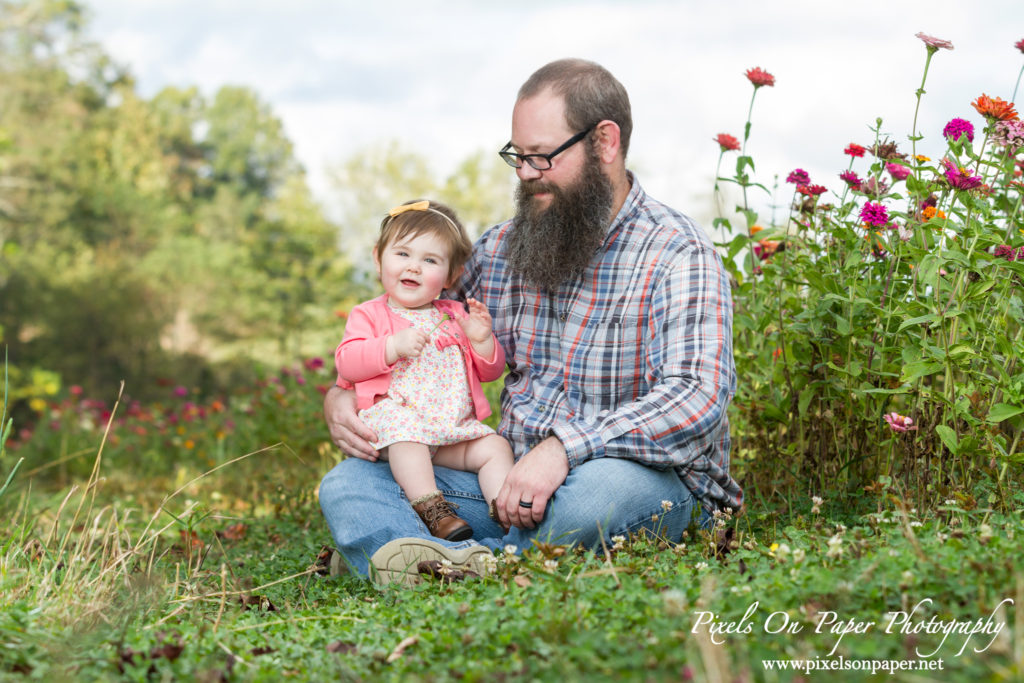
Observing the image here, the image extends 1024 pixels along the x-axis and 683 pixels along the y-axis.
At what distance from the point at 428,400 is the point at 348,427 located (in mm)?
317

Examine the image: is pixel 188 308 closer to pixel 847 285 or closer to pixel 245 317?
pixel 245 317

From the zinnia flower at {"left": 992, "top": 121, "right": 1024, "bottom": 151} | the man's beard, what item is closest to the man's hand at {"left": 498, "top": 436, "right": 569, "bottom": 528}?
the man's beard

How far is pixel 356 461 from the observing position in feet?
10.2

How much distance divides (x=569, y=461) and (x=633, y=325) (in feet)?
1.80

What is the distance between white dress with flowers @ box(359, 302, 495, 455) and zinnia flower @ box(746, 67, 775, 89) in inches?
56.9

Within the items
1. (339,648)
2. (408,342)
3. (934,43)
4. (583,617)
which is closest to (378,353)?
(408,342)

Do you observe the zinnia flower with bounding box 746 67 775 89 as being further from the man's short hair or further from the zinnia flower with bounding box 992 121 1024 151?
the zinnia flower with bounding box 992 121 1024 151

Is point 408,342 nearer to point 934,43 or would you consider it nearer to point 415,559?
point 415,559

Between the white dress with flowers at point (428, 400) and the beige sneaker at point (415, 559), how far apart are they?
1.47 feet

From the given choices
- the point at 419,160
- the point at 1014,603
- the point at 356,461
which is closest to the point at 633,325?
the point at 356,461

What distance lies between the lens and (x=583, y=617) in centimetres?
183

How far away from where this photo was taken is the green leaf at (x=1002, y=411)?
254cm

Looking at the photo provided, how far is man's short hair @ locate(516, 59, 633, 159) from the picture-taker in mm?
3117

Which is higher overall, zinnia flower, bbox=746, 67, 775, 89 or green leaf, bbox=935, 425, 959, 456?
zinnia flower, bbox=746, 67, 775, 89
